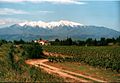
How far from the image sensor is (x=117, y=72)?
1762 inches

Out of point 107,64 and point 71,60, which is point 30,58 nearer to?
point 71,60

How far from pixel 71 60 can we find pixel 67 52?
1940 cm

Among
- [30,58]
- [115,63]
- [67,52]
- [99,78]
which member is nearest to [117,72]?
[115,63]

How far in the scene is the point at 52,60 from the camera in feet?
210

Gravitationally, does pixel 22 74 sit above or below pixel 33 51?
above

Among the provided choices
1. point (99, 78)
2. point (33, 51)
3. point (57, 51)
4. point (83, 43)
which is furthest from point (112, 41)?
point (99, 78)

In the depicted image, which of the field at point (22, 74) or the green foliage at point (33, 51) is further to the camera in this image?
the green foliage at point (33, 51)

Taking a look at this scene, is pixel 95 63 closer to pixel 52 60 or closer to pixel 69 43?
pixel 52 60

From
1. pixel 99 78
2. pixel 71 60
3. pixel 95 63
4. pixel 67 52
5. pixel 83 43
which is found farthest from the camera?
pixel 83 43

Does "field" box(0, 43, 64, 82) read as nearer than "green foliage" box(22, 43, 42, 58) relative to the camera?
Yes

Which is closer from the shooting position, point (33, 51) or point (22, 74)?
point (22, 74)

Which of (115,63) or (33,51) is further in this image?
(33,51)

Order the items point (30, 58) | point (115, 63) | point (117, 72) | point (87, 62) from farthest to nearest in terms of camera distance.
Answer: point (30, 58) → point (87, 62) → point (115, 63) → point (117, 72)

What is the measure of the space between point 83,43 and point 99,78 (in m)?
79.0
